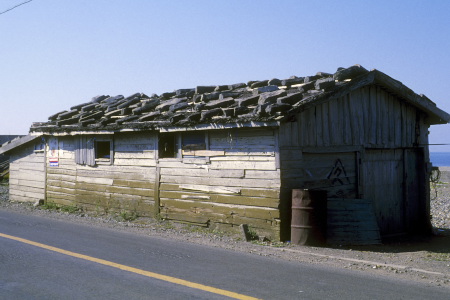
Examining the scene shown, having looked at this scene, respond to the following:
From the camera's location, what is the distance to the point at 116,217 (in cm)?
1373

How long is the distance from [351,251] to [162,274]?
14.3ft

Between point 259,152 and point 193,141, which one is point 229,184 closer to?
point 259,152

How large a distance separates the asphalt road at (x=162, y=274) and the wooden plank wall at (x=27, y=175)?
342 inches

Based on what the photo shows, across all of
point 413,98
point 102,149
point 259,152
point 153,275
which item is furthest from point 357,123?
point 102,149

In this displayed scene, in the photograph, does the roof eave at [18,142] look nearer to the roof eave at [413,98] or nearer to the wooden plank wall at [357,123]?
the wooden plank wall at [357,123]

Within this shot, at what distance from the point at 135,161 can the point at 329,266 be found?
7666mm

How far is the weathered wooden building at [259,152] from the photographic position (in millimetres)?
10375

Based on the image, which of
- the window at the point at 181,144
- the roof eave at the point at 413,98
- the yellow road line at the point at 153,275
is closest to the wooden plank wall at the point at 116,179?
the window at the point at 181,144

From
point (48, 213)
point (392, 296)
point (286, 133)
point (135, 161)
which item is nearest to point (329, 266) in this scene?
point (392, 296)

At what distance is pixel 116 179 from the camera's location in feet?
46.6

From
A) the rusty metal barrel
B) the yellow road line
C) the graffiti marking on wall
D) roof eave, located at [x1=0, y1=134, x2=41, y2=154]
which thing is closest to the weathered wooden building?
the graffiti marking on wall

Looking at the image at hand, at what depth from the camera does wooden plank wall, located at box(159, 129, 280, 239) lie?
10.3 metres

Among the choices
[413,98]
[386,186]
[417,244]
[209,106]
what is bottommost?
[417,244]

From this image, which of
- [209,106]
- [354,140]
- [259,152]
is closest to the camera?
[259,152]
